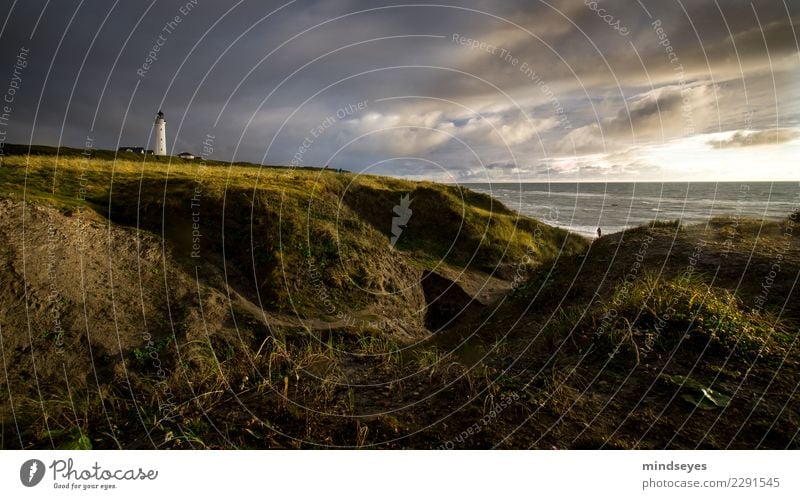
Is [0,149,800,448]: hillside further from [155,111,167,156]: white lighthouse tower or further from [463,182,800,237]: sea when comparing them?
[155,111,167,156]: white lighthouse tower

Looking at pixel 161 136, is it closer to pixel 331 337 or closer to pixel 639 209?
pixel 331 337

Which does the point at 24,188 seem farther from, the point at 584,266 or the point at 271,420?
the point at 584,266

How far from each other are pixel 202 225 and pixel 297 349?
23.7 feet

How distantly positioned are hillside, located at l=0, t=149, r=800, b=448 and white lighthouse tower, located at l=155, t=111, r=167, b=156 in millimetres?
41411

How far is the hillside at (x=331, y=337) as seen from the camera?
5.51 metres

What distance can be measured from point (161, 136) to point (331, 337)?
184 ft

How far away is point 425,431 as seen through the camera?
215 inches

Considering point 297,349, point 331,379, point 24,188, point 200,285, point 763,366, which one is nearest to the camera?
point 763,366

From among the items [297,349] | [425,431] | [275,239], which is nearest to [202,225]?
[275,239]

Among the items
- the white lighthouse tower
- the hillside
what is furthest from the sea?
the white lighthouse tower

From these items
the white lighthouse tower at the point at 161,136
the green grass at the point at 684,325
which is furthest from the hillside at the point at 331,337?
the white lighthouse tower at the point at 161,136

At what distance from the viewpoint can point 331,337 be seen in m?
8.73

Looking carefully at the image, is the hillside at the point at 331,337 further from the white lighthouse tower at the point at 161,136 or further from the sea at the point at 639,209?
the white lighthouse tower at the point at 161,136

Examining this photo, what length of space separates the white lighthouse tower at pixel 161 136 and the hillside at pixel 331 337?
41411 mm
